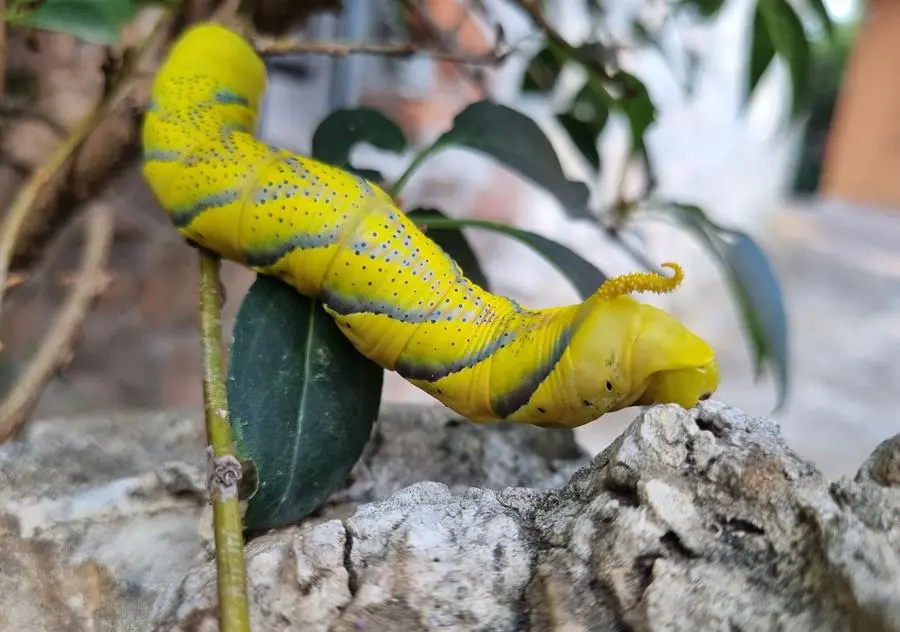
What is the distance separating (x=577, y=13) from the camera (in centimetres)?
195

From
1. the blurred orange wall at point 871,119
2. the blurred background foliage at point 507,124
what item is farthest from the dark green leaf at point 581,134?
the blurred orange wall at point 871,119

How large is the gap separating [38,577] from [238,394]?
158 millimetres

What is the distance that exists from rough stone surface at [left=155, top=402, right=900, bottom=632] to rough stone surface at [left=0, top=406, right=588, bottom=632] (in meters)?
0.01

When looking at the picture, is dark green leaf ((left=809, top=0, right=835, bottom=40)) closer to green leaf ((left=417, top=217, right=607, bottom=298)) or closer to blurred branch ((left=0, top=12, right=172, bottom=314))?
green leaf ((left=417, top=217, right=607, bottom=298))

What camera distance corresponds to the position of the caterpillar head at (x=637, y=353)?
424mm

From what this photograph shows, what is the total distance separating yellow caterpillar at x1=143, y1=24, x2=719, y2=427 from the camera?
44cm

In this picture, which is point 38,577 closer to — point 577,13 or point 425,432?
point 425,432

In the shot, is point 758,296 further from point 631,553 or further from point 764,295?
point 631,553

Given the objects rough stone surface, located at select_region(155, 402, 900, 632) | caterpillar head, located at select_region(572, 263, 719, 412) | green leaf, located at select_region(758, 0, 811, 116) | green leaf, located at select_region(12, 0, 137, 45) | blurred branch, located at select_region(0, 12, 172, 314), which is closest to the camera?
rough stone surface, located at select_region(155, 402, 900, 632)

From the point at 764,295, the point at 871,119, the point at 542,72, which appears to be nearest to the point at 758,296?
the point at 764,295

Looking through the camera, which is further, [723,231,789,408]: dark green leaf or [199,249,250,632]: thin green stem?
[723,231,789,408]: dark green leaf

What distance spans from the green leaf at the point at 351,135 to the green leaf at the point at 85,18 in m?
0.19

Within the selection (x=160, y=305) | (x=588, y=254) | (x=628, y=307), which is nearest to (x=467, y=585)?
(x=628, y=307)

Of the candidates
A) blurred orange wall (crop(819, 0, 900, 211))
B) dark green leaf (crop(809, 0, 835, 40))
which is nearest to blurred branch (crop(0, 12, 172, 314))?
dark green leaf (crop(809, 0, 835, 40))
